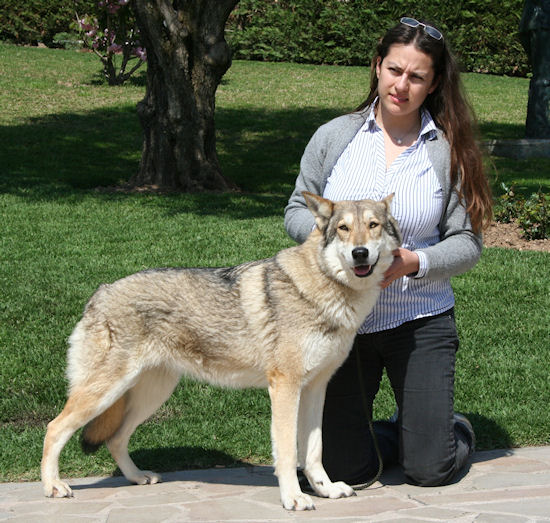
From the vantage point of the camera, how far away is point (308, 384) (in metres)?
4.21

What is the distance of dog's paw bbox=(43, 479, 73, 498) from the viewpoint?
4.09 meters

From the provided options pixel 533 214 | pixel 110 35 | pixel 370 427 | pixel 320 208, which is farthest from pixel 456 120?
pixel 110 35

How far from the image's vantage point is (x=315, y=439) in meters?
4.27

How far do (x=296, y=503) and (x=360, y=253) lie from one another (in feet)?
4.13

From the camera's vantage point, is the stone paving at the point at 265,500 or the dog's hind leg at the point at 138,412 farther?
the dog's hind leg at the point at 138,412

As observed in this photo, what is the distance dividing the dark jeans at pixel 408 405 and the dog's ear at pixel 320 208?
88 centimetres

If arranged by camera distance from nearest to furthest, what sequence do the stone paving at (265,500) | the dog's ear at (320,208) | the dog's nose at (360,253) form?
the dog's nose at (360,253)
the stone paving at (265,500)
the dog's ear at (320,208)

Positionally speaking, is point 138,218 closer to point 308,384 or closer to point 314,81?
point 308,384

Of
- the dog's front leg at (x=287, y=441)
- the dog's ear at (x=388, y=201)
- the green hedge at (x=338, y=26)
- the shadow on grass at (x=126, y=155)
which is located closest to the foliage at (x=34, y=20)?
the green hedge at (x=338, y=26)

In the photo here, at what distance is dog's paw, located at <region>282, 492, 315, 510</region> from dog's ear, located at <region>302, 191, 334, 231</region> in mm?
1309

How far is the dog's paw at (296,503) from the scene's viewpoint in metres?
3.95

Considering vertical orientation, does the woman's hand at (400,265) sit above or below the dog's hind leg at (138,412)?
above

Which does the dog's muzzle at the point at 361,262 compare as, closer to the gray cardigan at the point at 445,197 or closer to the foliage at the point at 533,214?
the gray cardigan at the point at 445,197

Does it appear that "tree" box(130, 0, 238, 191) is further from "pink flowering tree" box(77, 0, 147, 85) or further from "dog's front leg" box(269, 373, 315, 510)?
"dog's front leg" box(269, 373, 315, 510)
